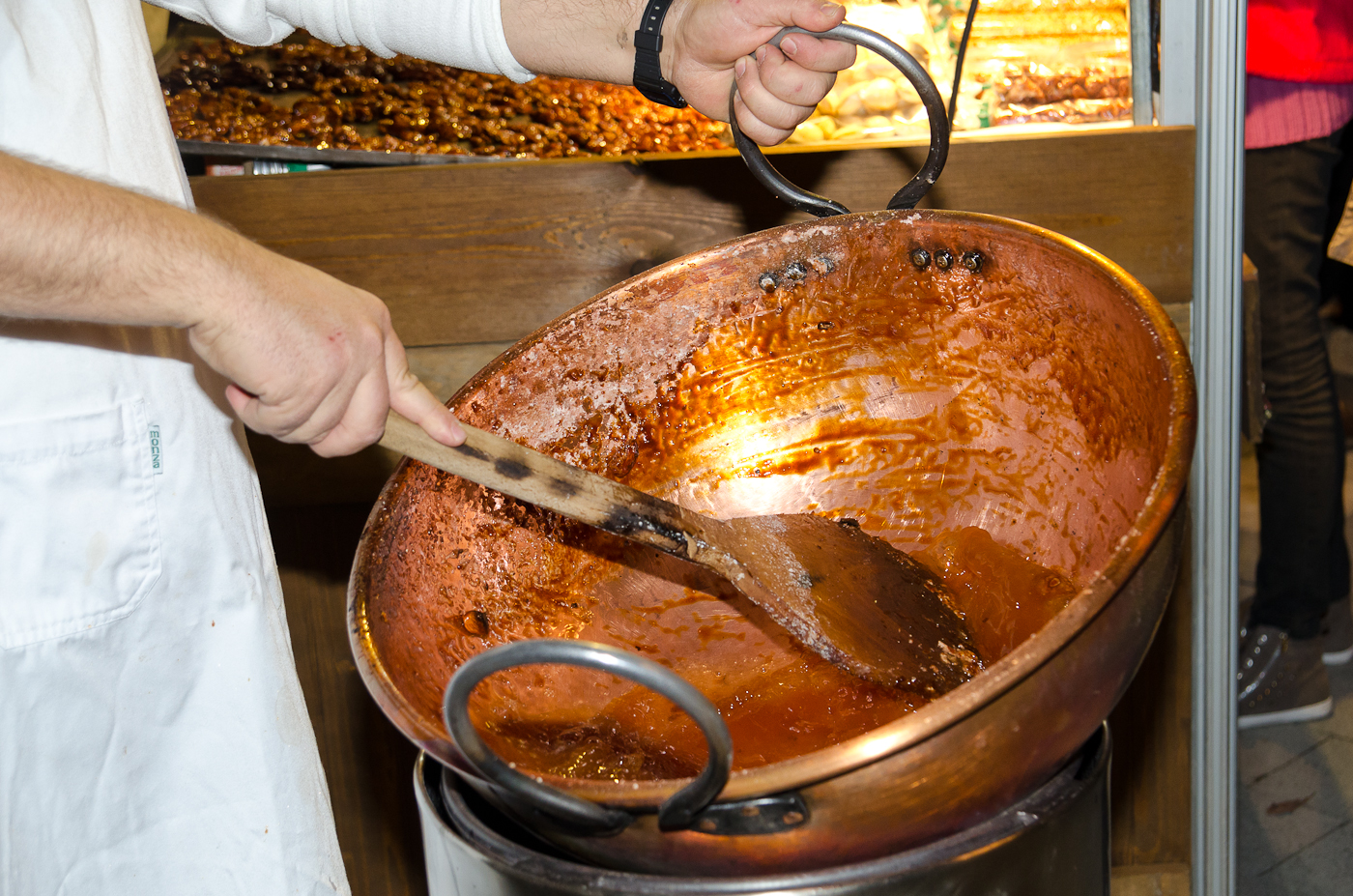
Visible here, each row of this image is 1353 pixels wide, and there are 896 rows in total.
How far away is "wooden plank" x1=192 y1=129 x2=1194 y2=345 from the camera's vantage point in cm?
130

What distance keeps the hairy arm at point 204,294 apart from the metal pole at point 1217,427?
3.25 feet

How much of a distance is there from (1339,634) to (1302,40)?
119 centimetres

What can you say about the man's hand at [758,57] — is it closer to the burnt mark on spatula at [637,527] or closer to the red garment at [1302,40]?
the burnt mark on spatula at [637,527]

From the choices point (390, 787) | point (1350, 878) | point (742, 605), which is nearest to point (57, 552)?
point (742, 605)

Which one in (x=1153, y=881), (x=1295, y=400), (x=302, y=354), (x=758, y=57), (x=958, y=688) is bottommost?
(x=1153, y=881)

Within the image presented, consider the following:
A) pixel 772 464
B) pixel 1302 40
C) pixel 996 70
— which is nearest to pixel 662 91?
pixel 772 464

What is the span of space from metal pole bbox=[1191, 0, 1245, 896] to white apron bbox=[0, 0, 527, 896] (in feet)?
3.37

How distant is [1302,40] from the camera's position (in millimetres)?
1415

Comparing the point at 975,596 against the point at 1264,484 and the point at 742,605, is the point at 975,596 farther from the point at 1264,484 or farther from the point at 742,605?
the point at 1264,484

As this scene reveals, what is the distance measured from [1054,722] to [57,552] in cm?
69

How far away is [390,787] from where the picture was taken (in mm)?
1539

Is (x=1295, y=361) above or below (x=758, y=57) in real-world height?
below

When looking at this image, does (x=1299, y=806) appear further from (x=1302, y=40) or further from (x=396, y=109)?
(x=396, y=109)

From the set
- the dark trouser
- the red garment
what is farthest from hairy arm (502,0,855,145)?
the dark trouser
